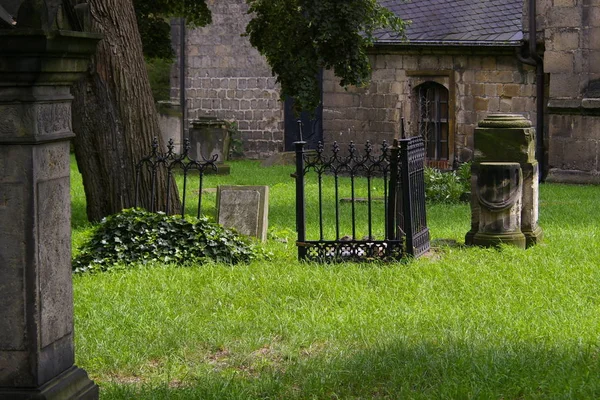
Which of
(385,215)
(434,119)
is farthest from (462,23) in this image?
(385,215)

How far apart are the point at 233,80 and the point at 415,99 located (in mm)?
6143

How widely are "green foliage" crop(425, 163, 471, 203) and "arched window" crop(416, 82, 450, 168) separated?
592 centimetres

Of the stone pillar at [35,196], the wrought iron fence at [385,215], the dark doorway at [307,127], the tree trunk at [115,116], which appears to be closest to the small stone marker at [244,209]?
the tree trunk at [115,116]

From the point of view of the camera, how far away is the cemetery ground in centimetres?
643

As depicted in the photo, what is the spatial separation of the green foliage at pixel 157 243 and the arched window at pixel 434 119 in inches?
557

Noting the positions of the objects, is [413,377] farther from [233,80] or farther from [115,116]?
[233,80]

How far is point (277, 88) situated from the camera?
28.8 meters

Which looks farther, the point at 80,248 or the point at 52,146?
the point at 80,248

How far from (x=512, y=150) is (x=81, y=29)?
6.98 meters

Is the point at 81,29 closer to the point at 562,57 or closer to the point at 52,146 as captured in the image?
the point at 52,146

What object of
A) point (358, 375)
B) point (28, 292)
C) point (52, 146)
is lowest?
point (358, 375)

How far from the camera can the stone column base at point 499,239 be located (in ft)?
37.3

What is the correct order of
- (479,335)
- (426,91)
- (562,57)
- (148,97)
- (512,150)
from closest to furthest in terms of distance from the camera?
(479,335)
(512,150)
(148,97)
(562,57)
(426,91)

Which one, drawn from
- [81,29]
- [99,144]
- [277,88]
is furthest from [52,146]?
[277,88]
